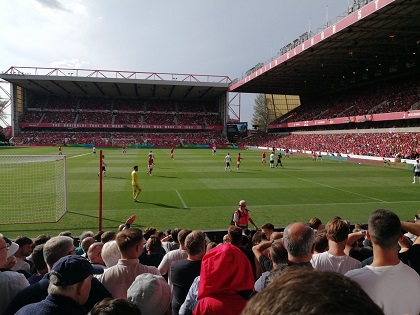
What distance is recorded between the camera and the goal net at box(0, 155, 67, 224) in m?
13.5

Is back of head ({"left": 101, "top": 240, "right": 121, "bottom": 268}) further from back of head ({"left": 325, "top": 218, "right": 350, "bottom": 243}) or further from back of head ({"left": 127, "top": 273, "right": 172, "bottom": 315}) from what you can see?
back of head ({"left": 325, "top": 218, "right": 350, "bottom": 243})

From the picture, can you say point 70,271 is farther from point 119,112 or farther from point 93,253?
point 119,112

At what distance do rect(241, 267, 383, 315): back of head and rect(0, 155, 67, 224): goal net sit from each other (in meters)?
13.7

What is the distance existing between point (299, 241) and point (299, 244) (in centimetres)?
3

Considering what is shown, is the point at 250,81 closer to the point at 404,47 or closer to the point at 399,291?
the point at 404,47

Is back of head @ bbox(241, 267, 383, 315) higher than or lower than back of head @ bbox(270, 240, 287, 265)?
higher

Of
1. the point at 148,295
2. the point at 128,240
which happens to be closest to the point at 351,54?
the point at 128,240

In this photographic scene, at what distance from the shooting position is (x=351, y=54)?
4006cm

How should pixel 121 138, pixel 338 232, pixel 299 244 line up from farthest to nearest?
1. pixel 121 138
2. pixel 338 232
3. pixel 299 244

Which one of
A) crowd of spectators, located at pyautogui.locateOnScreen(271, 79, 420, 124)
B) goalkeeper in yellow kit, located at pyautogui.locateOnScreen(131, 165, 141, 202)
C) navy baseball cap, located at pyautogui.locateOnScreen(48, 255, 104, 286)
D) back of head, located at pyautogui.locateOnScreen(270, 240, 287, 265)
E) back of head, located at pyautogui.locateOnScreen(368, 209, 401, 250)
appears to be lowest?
goalkeeper in yellow kit, located at pyautogui.locateOnScreen(131, 165, 141, 202)

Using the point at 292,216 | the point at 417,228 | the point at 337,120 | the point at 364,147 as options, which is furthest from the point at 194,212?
the point at 337,120

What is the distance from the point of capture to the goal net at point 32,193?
532 inches

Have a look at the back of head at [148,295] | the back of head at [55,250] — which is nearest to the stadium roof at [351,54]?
the back of head at [55,250]

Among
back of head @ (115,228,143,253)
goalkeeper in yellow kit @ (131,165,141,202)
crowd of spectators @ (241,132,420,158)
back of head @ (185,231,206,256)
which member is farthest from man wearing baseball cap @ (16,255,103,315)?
crowd of spectators @ (241,132,420,158)
